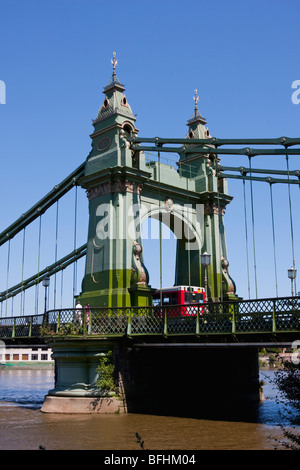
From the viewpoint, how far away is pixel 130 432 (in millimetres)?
19125

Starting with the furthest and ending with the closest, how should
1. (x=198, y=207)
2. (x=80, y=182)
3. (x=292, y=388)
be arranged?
(x=198, y=207), (x=80, y=182), (x=292, y=388)

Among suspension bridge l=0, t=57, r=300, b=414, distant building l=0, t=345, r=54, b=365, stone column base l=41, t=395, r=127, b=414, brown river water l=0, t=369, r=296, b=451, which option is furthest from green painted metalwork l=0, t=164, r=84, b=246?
distant building l=0, t=345, r=54, b=365

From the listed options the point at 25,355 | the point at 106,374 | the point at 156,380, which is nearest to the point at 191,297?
the point at 156,380

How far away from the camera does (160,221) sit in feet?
111

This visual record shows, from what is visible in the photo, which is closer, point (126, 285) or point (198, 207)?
point (126, 285)

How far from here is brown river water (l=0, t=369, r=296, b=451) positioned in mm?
16906

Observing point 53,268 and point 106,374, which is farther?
point 53,268

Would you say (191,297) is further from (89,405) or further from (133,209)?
(89,405)

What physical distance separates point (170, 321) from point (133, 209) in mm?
8788

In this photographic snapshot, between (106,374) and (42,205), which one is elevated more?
(42,205)

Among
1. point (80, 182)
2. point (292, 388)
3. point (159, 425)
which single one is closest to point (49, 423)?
point (159, 425)

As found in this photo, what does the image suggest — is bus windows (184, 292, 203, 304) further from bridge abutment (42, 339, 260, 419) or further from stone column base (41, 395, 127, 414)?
stone column base (41, 395, 127, 414)

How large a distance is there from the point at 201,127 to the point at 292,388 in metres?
27.7
